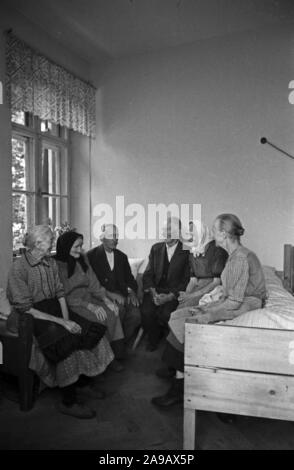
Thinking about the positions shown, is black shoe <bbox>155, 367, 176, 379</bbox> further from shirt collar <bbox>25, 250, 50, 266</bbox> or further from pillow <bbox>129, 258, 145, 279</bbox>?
pillow <bbox>129, 258, 145, 279</bbox>

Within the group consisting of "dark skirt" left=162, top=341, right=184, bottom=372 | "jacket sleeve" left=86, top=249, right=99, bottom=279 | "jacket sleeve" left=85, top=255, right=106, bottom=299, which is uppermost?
"jacket sleeve" left=86, top=249, right=99, bottom=279

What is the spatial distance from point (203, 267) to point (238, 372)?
1364 mm

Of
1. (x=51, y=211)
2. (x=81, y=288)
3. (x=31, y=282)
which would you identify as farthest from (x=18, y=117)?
(x=31, y=282)

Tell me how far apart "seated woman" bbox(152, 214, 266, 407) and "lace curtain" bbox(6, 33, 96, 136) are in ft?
7.01

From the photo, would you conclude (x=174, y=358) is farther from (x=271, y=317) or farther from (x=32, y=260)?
(x=32, y=260)

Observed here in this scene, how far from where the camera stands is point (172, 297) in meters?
3.01

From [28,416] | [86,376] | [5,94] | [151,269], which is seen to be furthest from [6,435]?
[5,94]

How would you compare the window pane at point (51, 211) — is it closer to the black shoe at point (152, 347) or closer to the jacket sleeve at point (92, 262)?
the jacket sleeve at point (92, 262)

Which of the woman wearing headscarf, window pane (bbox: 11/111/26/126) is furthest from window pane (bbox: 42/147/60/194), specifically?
the woman wearing headscarf

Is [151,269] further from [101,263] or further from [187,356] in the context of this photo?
[187,356]

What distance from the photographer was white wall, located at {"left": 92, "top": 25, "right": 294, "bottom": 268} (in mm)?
3625

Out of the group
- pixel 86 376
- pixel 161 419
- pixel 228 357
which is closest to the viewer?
pixel 228 357

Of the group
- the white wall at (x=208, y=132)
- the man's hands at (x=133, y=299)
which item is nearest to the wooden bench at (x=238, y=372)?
the man's hands at (x=133, y=299)

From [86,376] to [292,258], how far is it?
6.47ft
